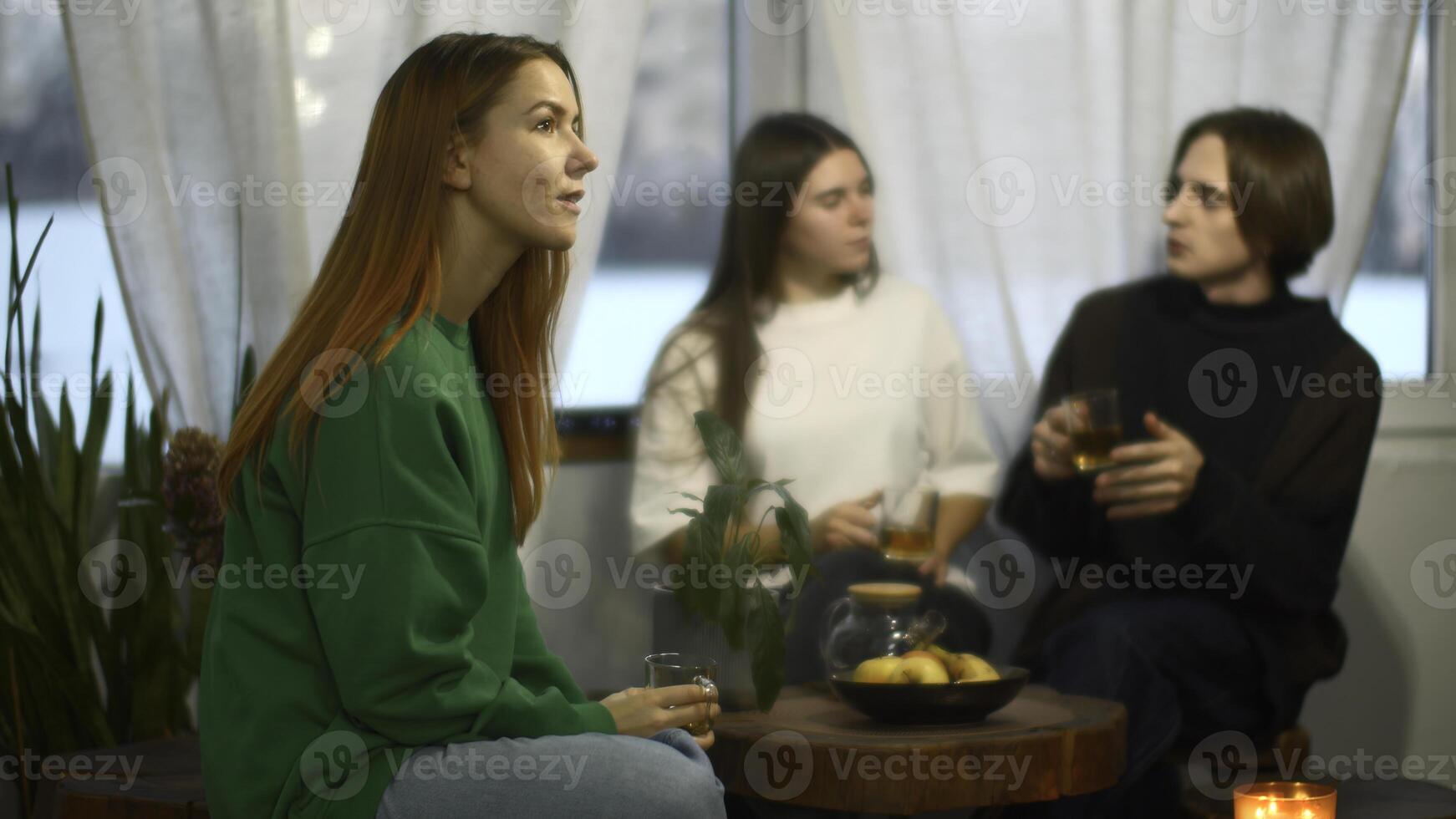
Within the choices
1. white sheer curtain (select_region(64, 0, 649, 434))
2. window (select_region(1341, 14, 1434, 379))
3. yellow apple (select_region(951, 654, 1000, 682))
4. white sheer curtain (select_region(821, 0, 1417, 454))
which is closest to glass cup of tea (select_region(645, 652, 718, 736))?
yellow apple (select_region(951, 654, 1000, 682))

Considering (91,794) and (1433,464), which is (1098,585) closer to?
(1433,464)

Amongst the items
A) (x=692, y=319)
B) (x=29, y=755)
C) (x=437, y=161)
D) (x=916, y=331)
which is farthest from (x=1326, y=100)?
(x=29, y=755)

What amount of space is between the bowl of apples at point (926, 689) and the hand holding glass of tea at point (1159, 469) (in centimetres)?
69

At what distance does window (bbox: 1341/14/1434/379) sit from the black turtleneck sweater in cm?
37

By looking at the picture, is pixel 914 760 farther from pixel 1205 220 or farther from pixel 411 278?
pixel 1205 220

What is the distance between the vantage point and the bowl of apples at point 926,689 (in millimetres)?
1793

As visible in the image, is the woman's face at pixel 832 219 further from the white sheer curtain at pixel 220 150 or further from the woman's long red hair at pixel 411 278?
the woman's long red hair at pixel 411 278

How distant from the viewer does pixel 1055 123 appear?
2842 mm

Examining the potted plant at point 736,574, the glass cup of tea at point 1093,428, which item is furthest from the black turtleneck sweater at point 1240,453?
the potted plant at point 736,574

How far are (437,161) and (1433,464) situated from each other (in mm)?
2446

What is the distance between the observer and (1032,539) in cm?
279

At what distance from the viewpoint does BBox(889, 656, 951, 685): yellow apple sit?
6.01 ft

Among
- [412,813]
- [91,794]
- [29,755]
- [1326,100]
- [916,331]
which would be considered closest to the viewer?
[412,813]

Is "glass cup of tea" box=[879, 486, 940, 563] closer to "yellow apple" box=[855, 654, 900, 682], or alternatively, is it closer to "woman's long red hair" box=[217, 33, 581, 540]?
"yellow apple" box=[855, 654, 900, 682]
